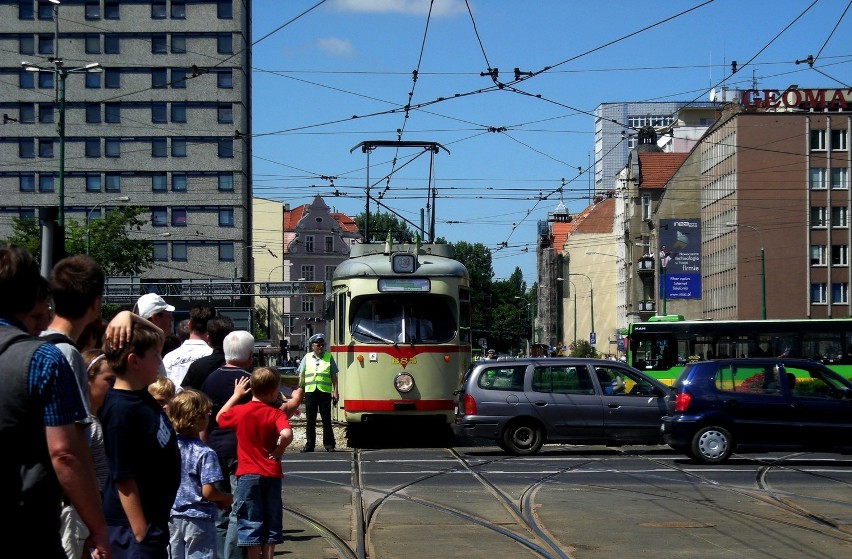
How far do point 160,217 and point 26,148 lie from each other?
907 centimetres

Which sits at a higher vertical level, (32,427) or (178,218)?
(178,218)

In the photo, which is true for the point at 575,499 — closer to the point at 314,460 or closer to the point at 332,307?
the point at 314,460

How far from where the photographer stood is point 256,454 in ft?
27.8

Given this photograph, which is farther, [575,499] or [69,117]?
[69,117]

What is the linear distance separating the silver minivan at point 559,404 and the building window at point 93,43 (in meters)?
63.8

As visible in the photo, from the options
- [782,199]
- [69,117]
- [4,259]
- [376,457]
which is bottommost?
[376,457]

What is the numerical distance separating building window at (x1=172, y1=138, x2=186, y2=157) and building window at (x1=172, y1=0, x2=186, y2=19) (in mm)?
7437

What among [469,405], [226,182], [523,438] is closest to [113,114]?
[226,182]

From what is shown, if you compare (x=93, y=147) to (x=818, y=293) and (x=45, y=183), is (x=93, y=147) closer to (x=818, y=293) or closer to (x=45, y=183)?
(x=45, y=183)

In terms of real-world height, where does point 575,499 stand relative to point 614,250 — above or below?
below

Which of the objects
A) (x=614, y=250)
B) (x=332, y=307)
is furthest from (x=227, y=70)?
(x=332, y=307)

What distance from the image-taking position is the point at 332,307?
24.2m

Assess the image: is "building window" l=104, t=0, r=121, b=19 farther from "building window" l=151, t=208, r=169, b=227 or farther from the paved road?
the paved road

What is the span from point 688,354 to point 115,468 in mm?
35770
